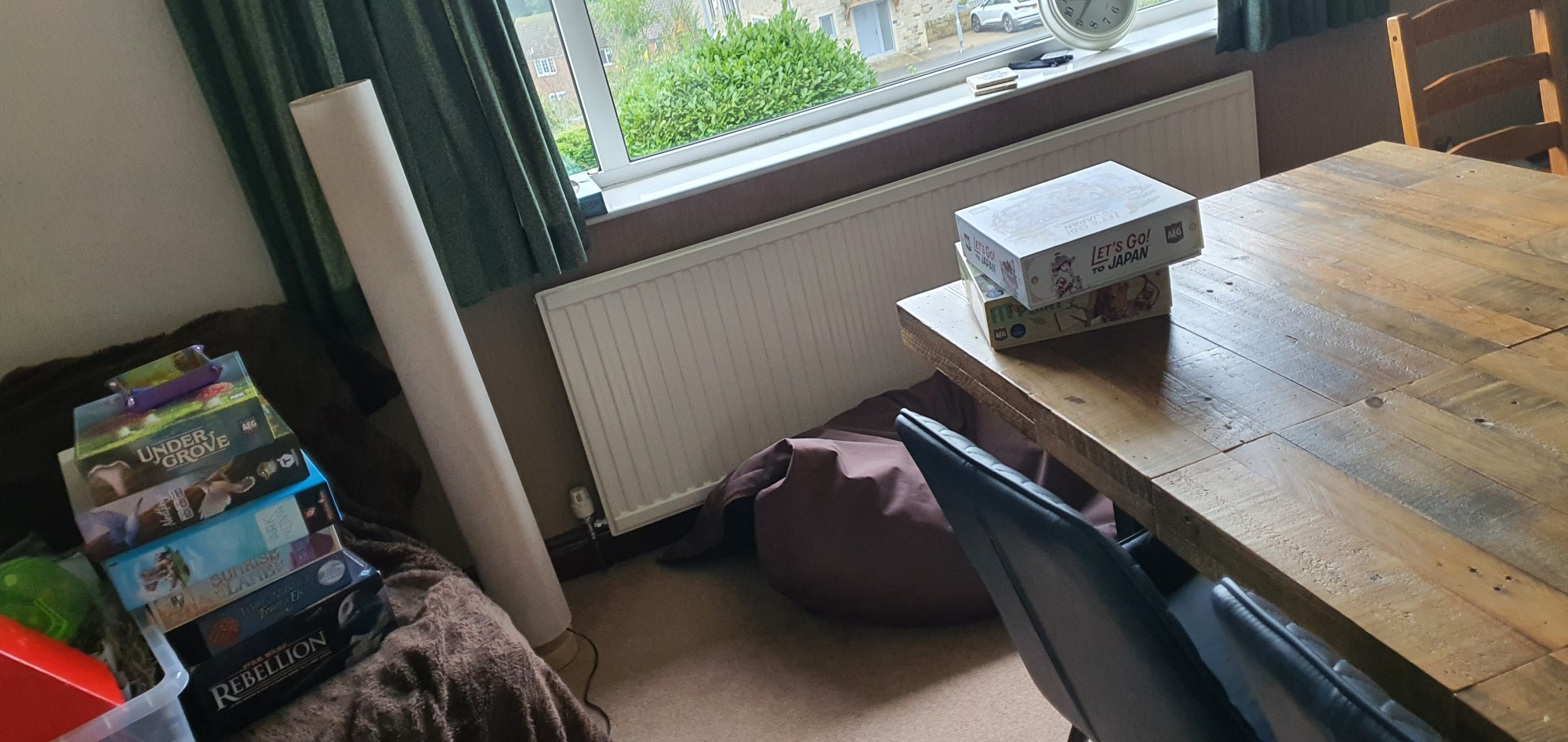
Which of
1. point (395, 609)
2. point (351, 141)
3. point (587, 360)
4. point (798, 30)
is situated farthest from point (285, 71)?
point (798, 30)

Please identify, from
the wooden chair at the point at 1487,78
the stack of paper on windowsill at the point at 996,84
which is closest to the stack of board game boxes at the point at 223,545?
the stack of paper on windowsill at the point at 996,84

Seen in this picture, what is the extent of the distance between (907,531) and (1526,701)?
1353mm

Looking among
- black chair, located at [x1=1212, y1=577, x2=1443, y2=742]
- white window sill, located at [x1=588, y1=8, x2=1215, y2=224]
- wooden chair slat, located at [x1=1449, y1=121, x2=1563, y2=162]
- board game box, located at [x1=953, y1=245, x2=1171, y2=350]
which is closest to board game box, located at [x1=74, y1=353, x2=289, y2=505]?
white window sill, located at [x1=588, y1=8, x2=1215, y2=224]

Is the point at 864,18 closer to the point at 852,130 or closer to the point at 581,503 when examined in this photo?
the point at 852,130

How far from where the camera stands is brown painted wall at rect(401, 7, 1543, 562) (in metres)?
2.38

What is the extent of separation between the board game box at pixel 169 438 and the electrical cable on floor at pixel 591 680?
0.85m

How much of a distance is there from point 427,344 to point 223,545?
20.4 inches

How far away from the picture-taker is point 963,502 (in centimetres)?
116

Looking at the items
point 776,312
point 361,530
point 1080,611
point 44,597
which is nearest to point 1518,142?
point 776,312

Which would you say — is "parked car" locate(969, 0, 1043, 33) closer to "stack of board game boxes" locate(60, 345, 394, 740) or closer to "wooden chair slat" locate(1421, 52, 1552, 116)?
"wooden chair slat" locate(1421, 52, 1552, 116)

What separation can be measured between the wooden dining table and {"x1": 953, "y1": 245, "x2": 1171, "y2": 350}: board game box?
0.06 feet

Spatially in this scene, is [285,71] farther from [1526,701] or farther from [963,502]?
[1526,701]

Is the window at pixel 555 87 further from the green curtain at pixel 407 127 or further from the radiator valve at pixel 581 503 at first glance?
the radiator valve at pixel 581 503

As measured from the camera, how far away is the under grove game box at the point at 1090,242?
1381mm
